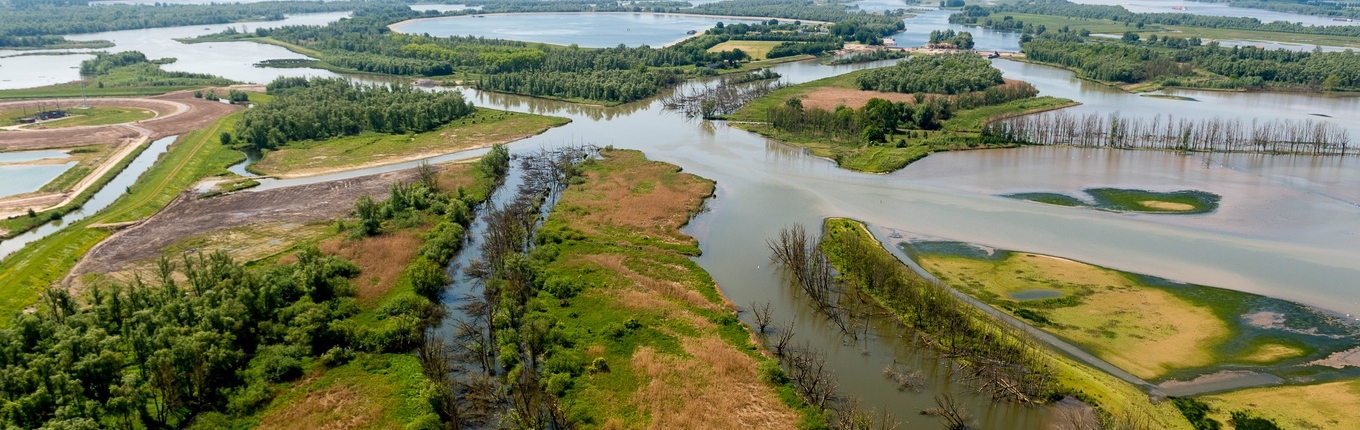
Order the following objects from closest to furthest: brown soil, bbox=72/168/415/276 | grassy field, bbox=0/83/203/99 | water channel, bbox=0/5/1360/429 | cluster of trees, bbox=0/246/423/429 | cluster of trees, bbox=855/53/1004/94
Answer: cluster of trees, bbox=0/246/423/429 → water channel, bbox=0/5/1360/429 → brown soil, bbox=72/168/415/276 → grassy field, bbox=0/83/203/99 → cluster of trees, bbox=855/53/1004/94

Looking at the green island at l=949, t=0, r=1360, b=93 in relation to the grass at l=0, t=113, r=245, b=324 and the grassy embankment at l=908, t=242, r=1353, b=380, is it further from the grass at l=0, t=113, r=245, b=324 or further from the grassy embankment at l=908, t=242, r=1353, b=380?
the grass at l=0, t=113, r=245, b=324

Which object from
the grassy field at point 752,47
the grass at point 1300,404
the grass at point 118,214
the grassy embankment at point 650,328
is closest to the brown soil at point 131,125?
the grass at point 118,214

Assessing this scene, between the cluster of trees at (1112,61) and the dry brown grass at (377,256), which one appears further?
the cluster of trees at (1112,61)

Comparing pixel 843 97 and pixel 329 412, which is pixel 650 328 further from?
pixel 843 97

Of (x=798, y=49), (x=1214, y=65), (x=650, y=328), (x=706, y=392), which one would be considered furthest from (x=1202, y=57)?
(x=706, y=392)

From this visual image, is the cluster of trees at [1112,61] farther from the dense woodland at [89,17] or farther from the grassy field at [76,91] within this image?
the dense woodland at [89,17]

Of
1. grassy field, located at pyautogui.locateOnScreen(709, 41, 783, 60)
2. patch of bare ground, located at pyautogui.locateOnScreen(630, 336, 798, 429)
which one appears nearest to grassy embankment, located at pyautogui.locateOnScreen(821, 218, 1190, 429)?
patch of bare ground, located at pyautogui.locateOnScreen(630, 336, 798, 429)
